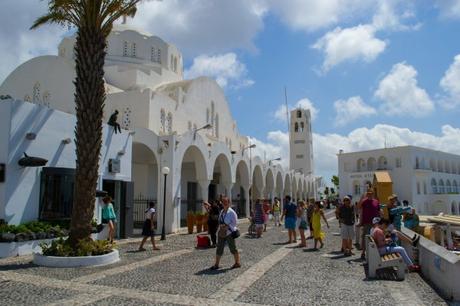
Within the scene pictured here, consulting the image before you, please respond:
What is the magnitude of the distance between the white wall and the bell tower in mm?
48125

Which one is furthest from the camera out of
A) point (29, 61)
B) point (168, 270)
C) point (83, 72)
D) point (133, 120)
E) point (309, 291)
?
point (29, 61)

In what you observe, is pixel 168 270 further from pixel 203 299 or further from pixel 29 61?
pixel 29 61

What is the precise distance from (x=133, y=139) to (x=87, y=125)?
7524mm

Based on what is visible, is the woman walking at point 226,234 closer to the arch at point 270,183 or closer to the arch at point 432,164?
the arch at point 270,183

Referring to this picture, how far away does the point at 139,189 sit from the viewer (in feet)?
71.5

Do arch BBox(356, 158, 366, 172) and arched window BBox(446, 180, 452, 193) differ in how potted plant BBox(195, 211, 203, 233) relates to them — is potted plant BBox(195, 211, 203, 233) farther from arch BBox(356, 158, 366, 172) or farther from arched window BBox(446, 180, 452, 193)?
arched window BBox(446, 180, 452, 193)

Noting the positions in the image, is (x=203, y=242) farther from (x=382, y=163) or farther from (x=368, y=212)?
(x=382, y=163)

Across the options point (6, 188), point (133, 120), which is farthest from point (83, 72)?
point (133, 120)

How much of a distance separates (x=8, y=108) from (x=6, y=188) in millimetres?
2071

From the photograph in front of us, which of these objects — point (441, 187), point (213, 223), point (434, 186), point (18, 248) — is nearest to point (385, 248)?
point (213, 223)

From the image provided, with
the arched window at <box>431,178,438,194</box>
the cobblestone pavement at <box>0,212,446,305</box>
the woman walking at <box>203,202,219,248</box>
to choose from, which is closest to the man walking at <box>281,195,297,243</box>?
the woman walking at <box>203,202,219,248</box>

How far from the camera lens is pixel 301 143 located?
192 feet

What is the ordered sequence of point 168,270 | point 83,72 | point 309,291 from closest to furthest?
point 309,291
point 168,270
point 83,72

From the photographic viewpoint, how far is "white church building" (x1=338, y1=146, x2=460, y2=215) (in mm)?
48834
